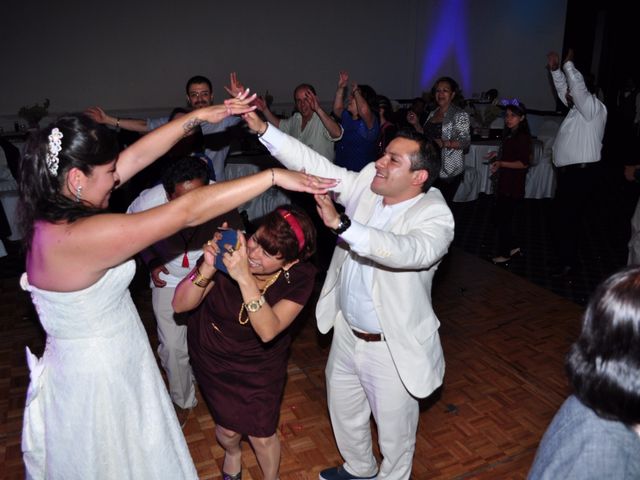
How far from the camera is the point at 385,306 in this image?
2.05 metres

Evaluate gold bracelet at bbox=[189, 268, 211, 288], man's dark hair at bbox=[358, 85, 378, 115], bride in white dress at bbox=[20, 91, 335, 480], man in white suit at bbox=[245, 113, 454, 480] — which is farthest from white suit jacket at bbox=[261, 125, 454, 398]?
man's dark hair at bbox=[358, 85, 378, 115]

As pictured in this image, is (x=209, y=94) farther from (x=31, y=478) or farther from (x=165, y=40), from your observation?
(x=165, y=40)

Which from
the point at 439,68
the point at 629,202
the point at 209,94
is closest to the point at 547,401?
the point at 209,94

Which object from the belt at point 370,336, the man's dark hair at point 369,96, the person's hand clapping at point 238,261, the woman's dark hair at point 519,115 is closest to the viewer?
the person's hand clapping at point 238,261

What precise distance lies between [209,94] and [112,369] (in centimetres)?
248

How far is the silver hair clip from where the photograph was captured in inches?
56.0

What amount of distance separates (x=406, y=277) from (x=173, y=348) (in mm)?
1299

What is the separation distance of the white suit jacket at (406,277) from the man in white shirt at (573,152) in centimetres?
301

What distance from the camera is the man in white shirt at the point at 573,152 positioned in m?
4.53

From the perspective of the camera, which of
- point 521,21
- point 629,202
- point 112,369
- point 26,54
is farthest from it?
point 521,21

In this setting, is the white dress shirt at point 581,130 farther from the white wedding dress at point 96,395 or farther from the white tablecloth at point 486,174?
the white wedding dress at point 96,395

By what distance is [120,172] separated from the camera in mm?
1903

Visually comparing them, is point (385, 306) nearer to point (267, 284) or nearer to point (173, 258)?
point (267, 284)

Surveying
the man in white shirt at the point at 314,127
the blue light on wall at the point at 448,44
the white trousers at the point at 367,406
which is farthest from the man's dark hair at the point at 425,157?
the blue light on wall at the point at 448,44
